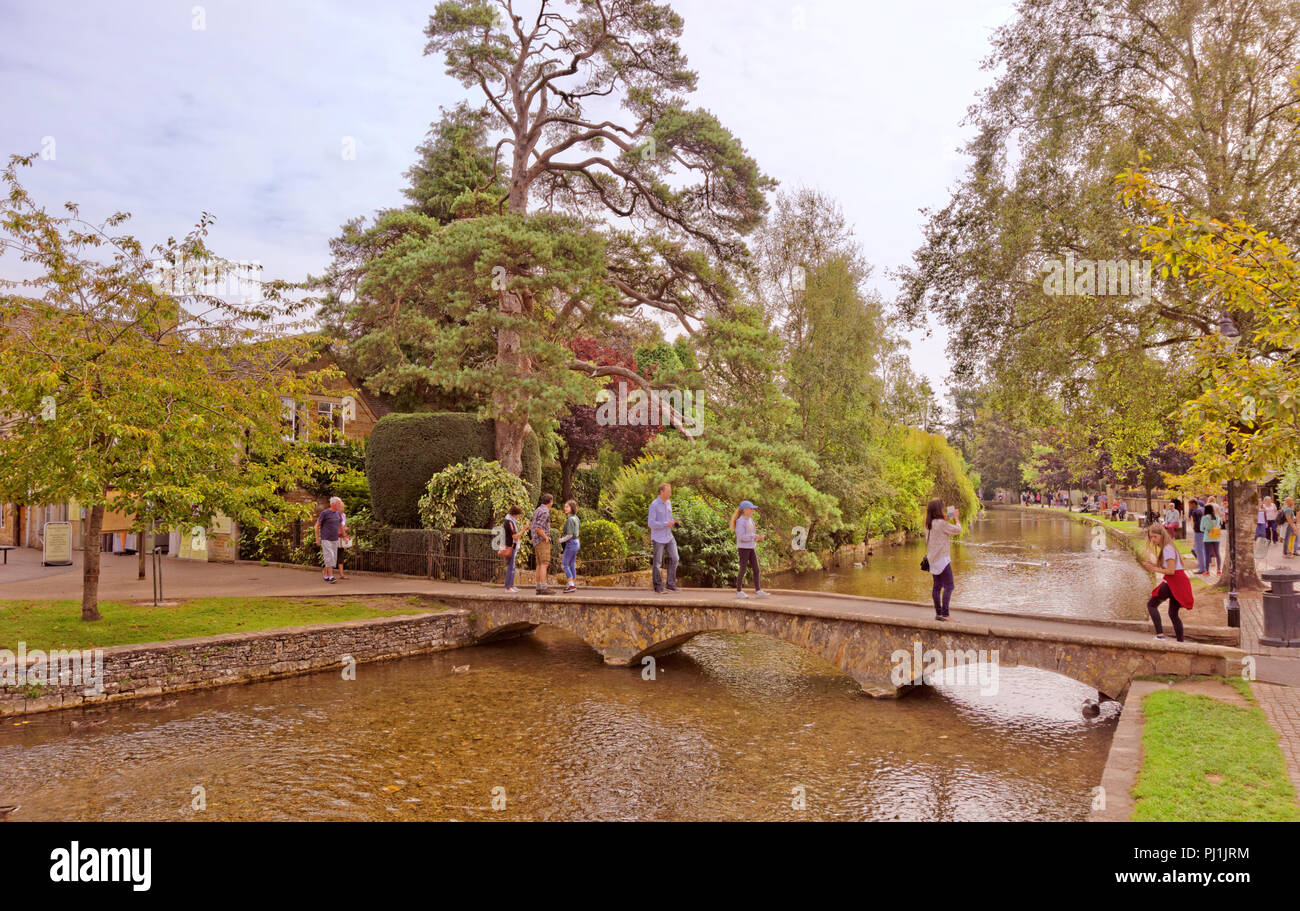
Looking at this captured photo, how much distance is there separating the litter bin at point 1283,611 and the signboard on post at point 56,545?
30198 mm

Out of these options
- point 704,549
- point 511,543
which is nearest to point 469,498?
point 511,543

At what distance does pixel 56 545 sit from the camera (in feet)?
78.9

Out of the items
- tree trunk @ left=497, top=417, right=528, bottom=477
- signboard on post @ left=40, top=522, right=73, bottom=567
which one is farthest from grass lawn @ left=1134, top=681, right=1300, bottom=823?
signboard on post @ left=40, top=522, right=73, bottom=567

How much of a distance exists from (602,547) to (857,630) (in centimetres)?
1034

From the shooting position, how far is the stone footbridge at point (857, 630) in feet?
35.9

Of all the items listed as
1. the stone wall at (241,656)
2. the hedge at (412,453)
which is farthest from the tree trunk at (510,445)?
the stone wall at (241,656)

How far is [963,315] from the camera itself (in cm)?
2127

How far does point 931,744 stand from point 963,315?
45.6 ft

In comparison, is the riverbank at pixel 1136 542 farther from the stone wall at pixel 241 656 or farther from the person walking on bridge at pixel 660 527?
the stone wall at pixel 241 656

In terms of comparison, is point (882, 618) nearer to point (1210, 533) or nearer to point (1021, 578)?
point (1210, 533)
